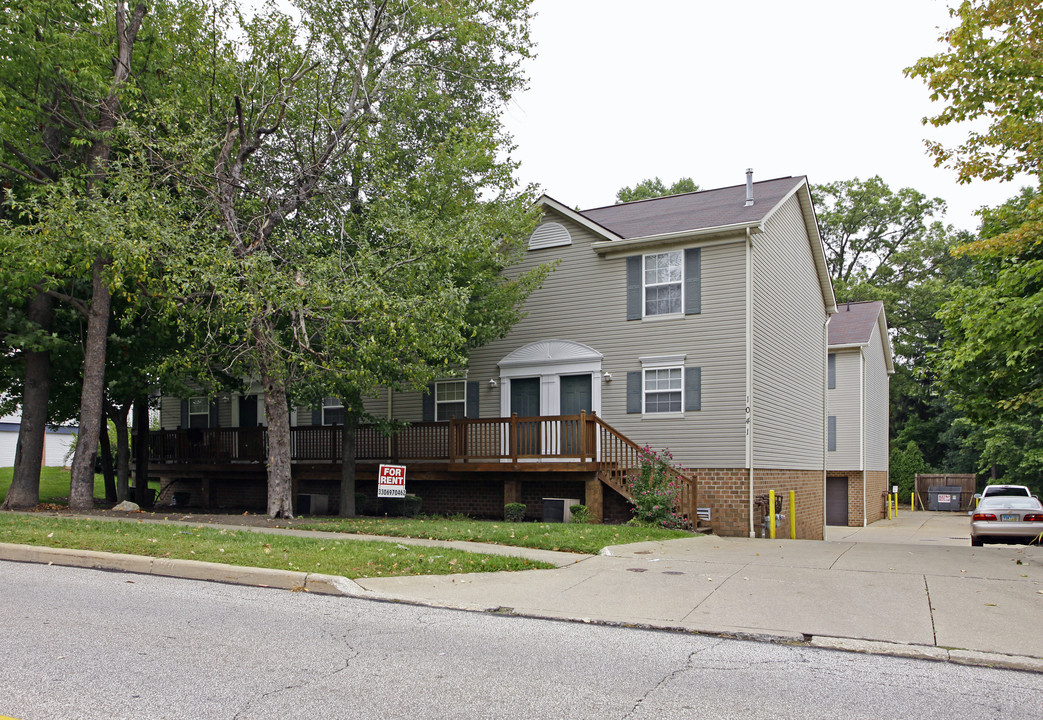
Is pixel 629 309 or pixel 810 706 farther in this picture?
pixel 629 309

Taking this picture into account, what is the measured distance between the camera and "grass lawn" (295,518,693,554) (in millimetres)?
12328

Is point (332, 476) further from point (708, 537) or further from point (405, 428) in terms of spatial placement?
point (708, 537)

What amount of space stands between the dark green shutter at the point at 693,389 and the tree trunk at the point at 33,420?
1416cm

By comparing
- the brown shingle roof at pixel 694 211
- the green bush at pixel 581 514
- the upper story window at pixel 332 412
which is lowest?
the green bush at pixel 581 514

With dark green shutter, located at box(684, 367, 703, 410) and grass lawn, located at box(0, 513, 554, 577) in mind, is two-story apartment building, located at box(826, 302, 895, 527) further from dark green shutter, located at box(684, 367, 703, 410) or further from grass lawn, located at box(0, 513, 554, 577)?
grass lawn, located at box(0, 513, 554, 577)

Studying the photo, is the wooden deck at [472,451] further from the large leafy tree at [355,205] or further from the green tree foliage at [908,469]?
the green tree foliage at [908,469]

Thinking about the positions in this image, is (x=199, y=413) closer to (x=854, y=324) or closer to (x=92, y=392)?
(x=92, y=392)

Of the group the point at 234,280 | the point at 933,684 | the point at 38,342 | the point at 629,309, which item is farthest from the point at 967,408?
the point at 38,342

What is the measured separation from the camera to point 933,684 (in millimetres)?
5727

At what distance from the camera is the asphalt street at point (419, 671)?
5000 mm

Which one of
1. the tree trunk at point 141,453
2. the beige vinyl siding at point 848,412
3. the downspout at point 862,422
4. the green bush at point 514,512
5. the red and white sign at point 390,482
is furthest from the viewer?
the beige vinyl siding at point 848,412

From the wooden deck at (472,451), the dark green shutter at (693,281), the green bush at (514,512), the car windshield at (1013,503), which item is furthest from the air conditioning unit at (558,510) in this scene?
the car windshield at (1013,503)

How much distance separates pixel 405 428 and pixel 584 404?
4300 millimetres

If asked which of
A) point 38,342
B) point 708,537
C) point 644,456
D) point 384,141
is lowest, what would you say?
point 708,537
